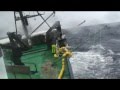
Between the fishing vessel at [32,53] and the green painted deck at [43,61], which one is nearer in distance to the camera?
the fishing vessel at [32,53]

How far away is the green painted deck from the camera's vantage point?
6625 mm

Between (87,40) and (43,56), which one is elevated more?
(43,56)

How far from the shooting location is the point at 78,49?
453 inches

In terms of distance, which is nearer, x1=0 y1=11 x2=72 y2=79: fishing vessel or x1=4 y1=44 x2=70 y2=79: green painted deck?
x1=0 y1=11 x2=72 y2=79: fishing vessel

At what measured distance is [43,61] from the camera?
7457 mm

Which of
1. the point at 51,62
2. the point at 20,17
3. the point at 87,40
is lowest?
the point at 87,40

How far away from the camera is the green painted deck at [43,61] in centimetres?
662

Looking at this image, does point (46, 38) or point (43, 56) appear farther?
point (43, 56)

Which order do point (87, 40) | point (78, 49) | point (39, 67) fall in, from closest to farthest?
point (39, 67), point (78, 49), point (87, 40)
